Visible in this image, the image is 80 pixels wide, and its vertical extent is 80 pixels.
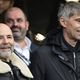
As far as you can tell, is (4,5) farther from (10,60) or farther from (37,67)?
(10,60)

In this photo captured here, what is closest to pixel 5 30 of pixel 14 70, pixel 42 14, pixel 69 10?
pixel 14 70

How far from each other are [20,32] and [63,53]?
659 millimetres

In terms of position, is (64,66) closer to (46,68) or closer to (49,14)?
(46,68)

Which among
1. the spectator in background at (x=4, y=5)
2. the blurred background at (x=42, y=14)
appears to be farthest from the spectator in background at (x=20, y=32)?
the blurred background at (x=42, y=14)

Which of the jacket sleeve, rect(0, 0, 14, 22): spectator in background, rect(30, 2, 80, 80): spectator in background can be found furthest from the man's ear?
rect(0, 0, 14, 22): spectator in background

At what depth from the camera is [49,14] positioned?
9812 mm

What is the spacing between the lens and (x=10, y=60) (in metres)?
6.49

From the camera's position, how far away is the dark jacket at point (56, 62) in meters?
6.75

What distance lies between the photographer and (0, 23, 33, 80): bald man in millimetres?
6370

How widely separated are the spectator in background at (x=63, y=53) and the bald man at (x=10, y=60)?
26 centimetres

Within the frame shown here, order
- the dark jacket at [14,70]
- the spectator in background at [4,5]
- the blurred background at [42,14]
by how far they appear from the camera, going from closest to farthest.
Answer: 1. the dark jacket at [14,70]
2. the spectator in background at [4,5]
3. the blurred background at [42,14]

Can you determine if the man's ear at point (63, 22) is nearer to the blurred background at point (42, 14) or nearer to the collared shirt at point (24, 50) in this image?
the collared shirt at point (24, 50)

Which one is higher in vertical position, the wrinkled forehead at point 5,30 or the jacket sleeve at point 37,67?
the wrinkled forehead at point 5,30

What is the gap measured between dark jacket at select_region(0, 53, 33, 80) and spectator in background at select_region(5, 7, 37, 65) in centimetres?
42
